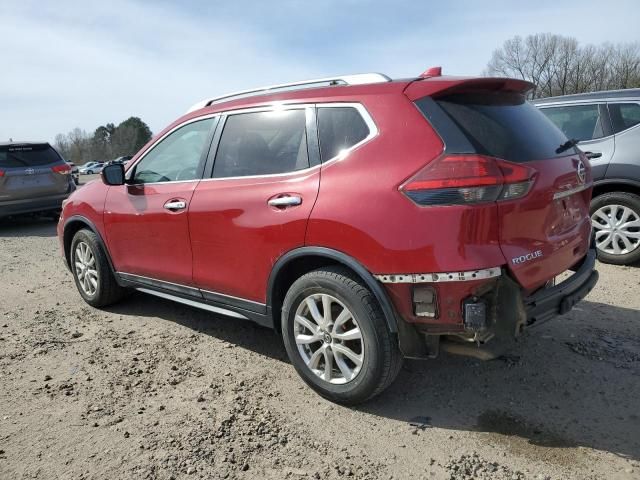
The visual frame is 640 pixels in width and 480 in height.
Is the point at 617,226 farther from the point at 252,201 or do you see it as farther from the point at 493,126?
the point at 252,201

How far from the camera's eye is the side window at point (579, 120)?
5.93m

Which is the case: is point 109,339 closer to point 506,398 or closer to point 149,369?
point 149,369

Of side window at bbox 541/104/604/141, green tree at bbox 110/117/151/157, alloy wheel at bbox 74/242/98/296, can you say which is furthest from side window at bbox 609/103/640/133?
green tree at bbox 110/117/151/157

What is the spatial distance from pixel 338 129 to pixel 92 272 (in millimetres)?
3098

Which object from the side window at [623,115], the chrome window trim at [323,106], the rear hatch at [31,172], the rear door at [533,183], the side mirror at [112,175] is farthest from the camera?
the rear hatch at [31,172]

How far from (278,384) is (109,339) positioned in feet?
5.53

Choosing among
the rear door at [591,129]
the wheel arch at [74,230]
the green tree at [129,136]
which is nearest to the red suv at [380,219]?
the wheel arch at [74,230]

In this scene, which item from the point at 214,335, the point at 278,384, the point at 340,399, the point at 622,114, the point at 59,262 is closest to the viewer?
the point at 340,399

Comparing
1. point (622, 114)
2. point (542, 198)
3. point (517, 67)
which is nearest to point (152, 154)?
point (542, 198)

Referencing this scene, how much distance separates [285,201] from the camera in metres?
3.09

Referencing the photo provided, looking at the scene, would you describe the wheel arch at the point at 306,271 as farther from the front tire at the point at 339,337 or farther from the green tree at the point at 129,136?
the green tree at the point at 129,136

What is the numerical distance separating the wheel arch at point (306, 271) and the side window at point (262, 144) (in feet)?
1.78

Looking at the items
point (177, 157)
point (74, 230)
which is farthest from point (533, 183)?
point (74, 230)

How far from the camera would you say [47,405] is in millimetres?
3219
